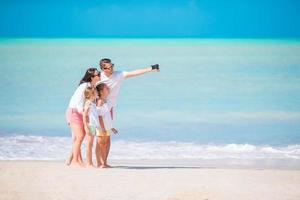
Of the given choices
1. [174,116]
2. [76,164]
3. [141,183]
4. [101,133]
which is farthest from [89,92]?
[174,116]

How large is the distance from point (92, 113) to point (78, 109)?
20 cm

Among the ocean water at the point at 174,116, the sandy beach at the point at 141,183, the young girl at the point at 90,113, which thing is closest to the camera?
the sandy beach at the point at 141,183

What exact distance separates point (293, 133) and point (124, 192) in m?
4.86

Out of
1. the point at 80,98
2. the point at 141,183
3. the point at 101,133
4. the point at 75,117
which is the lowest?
the point at 141,183

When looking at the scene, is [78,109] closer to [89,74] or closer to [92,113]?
[92,113]

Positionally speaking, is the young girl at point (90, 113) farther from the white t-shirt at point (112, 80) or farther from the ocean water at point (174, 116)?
the ocean water at point (174, 116)

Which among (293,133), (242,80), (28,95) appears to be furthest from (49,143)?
(242,80)

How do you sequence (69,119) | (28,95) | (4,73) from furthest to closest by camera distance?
(4,73) < (28,95) < (69,119)

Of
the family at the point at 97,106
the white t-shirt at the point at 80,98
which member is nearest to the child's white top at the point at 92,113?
the family at the point at 97,106

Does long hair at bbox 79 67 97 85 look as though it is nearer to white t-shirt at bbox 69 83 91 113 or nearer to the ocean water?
Answer: white t-shirt at bbox 69 83 91 113

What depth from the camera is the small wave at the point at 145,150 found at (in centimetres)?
823

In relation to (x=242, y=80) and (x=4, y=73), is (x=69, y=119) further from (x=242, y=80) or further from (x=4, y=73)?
(x=4, y=73)

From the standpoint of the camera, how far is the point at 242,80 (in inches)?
843

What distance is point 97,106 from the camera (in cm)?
682
